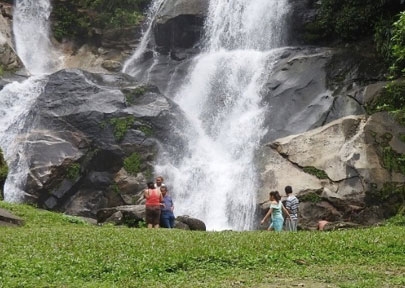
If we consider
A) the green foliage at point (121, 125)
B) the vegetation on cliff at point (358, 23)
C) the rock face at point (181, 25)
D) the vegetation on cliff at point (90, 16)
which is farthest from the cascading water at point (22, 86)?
the vegetation on cliff at point (358, 23)

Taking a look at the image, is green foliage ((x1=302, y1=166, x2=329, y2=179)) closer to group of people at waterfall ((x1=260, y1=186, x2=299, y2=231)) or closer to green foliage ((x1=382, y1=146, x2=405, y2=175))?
green foliage ((x1=382, y1=146, x2=405, y2=175))

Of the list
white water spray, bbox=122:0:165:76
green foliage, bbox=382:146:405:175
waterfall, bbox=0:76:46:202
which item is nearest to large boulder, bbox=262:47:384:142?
green foliage, bbox=382:146:405:175

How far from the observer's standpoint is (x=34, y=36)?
41938mm

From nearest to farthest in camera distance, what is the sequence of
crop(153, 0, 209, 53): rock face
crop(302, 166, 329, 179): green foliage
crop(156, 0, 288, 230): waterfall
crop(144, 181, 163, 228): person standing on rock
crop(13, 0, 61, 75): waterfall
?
crop(144, 181, 163, 228): person standing on rock
crop(302, 166, 329, 179): green foliage
crop(156, 0, 288, 230): waterfall
crop(153, 0, 209, 53): rock face
crop(13, 0, 61, 75): waterfall

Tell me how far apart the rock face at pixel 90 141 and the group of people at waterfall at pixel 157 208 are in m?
7.36

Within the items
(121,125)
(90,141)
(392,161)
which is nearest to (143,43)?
(121,125)

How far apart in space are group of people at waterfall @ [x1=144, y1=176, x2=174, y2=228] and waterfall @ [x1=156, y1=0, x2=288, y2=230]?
16.8 ft

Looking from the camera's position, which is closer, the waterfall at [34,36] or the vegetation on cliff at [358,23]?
the vegetation on cliff at [358,23]

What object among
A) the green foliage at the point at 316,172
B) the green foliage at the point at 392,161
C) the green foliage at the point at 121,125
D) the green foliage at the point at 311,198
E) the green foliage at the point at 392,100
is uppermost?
the green foliage at the point at 392,100

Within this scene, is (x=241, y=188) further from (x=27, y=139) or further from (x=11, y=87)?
(x=11, y=87)

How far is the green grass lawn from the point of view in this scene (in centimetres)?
912

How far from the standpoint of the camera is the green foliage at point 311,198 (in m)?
22.7

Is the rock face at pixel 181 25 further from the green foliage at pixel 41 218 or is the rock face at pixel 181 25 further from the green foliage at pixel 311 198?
the green foliage at pixel 41 218

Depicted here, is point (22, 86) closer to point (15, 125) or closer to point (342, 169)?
point (15, 125)
